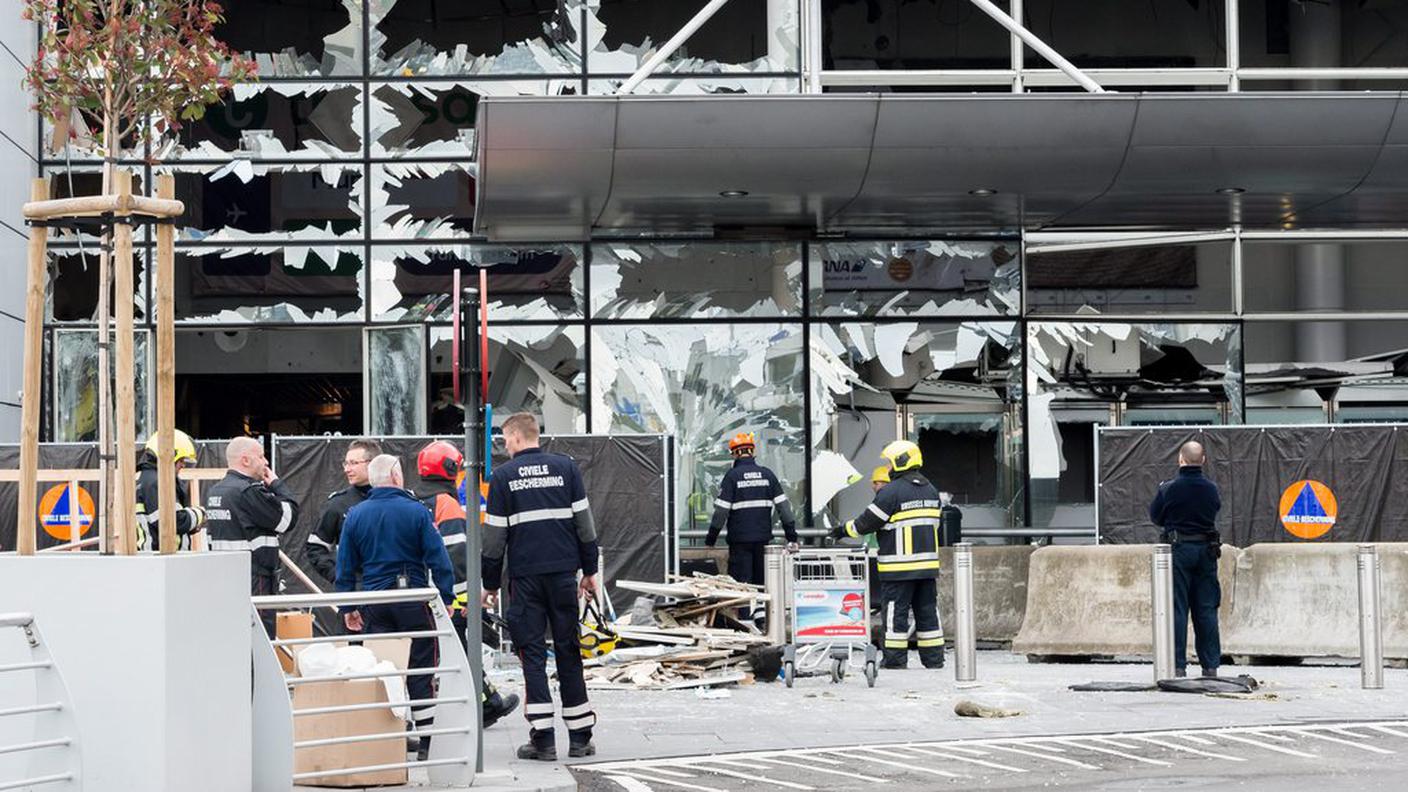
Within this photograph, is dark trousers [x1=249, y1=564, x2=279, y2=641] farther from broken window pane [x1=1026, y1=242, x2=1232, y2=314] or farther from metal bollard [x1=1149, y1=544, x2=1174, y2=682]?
broken window pane [x1=1026, y1=242, x2=1232, y2=314]

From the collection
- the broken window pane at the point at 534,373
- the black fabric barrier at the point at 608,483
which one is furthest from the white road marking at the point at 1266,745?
the broken window pane at the point at 534,373

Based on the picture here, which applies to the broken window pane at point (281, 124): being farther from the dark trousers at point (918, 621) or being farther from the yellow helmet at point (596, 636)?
the dark trousers at point (918, 621)

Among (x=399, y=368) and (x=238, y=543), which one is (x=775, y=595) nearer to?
(x=238, y=543)

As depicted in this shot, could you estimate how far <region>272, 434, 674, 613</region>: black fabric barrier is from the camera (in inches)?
787

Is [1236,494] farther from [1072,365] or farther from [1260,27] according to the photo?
[1260,27]

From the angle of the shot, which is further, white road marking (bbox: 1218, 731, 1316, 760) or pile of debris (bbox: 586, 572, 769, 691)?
pile of debris (bbox: 586, 572, 769, 691)

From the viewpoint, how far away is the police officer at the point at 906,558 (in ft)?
58.3

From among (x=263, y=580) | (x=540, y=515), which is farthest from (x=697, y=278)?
(x=540, y=515)

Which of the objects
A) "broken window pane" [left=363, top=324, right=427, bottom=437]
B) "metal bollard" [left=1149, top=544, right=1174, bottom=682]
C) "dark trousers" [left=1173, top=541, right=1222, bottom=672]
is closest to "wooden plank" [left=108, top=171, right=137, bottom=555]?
"metal bollard" [left=1149, top=544, right=1174, bottom=682]

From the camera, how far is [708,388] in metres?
23.9

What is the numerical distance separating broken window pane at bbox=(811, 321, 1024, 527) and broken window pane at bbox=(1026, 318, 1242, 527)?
12.5 inches

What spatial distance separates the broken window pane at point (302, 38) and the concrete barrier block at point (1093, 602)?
10449 mm

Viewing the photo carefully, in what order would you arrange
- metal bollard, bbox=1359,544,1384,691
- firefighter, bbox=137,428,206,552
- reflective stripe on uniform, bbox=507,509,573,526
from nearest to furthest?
1. reflective stripe on uniform, bbox=507,509,573,526
2. firefighter, bbox=137,428,206,552
3. metal bollard, bbox=1359,544,1384,691

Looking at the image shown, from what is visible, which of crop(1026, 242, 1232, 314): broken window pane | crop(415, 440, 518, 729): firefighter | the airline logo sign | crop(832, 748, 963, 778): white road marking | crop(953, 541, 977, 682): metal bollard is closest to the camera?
crop(832, 748, 963, 778): white road marking
